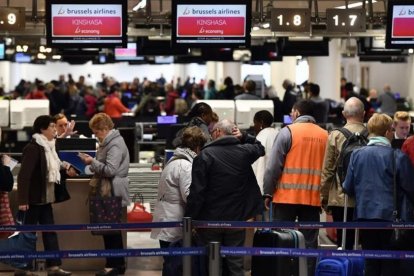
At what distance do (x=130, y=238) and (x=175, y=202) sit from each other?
4.71 m

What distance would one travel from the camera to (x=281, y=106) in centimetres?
2316

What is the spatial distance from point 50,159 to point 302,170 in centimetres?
254

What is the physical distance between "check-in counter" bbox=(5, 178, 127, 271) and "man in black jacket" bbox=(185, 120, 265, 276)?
2.67 meters

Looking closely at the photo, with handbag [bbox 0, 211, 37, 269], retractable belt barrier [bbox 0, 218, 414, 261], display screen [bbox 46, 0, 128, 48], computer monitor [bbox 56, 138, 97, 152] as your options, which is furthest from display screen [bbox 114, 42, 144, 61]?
retractable belt barrier [bbox 0, 218, 414, 261]

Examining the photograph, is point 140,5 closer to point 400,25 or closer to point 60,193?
point 400,25

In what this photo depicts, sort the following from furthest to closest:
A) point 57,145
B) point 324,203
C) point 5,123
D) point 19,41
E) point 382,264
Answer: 1. point 19,41
2. point 5,123
3. point 57,145
4. point 324,203
5. point 382,264

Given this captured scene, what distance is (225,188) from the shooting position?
9.62m

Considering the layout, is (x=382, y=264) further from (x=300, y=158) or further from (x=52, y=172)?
(x=52, y=172)

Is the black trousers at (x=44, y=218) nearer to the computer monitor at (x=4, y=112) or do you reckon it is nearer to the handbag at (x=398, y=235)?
the handbag at (x=398, y=235)

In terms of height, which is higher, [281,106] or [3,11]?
[3,11]

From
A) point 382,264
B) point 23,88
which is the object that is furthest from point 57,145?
point 23,88

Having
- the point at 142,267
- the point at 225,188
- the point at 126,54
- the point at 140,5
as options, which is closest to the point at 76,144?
the point at 142,267

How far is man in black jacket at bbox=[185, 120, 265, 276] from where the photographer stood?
9.50m

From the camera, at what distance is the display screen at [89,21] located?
1463cm
